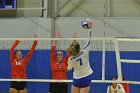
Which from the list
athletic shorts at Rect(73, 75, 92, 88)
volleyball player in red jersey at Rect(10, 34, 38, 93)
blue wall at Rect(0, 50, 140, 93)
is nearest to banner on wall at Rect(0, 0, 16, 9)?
blue wall at Rect(0, 50, 140, 93)

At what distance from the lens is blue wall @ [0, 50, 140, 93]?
892 centimetres

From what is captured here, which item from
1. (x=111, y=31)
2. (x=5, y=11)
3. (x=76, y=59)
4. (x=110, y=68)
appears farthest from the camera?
(x=5, y=11)

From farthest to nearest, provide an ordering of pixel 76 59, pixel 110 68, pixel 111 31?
pixel 111 31 → pixel 110 68 → pixel 76 59

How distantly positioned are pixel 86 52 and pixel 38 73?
412 cm

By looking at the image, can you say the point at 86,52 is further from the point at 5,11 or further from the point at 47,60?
the point at 5,11

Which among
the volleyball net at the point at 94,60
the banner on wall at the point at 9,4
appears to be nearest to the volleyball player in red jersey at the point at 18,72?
the volleyball net at the point at 94,60

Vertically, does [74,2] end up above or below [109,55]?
above

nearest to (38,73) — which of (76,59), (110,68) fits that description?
(110,68)

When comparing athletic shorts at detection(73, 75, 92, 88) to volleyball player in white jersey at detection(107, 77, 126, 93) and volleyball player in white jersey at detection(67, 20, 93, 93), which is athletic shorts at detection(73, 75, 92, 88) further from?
volleyball player in white jersey at detection(107, 77, 126, 93)

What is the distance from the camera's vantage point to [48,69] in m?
9.26

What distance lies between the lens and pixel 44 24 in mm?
9695

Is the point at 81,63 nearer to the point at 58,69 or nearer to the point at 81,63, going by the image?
the point at 81,63

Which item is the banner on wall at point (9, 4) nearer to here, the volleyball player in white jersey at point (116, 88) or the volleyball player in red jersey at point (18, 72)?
the volleyball player in red jersey at point (18, 72)

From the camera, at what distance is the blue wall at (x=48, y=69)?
8.92m
